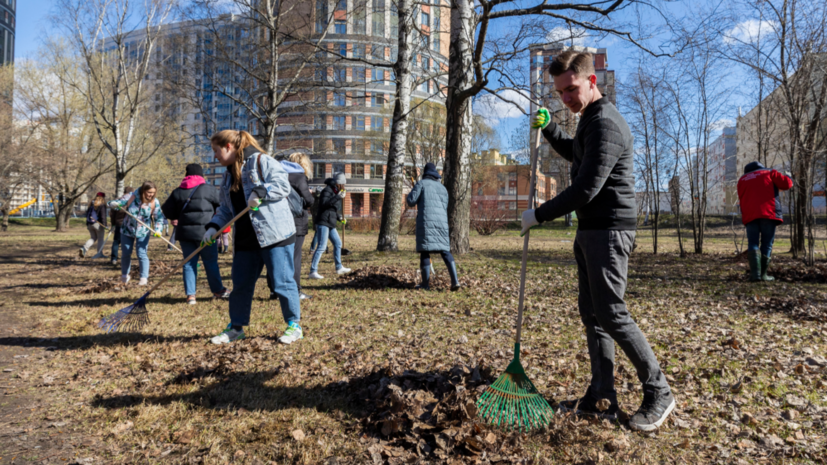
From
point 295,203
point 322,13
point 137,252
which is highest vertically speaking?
point 322,13

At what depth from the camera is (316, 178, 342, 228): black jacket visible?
30.1ft

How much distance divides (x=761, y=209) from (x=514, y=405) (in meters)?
7.34

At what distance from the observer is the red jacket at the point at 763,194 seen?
26.5 ft

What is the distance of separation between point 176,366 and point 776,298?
24.2 ft

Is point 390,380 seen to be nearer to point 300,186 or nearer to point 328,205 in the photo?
point 300,186

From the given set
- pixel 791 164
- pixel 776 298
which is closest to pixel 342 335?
pixel 776 298

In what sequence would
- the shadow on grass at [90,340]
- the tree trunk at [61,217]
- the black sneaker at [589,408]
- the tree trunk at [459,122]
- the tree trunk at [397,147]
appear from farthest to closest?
the tree trunk at [61,217]
the tree trunk at [397,147]
the tree trunk at [459,122]
the shadow on grass at [90,340]
the black sneaker at [589,408]

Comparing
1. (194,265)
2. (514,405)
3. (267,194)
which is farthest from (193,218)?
(514,405)

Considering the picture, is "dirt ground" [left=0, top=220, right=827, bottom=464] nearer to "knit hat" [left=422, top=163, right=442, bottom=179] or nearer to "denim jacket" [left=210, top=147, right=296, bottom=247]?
"denim jacket" [left=210, top=147, right=296, bottom=247]

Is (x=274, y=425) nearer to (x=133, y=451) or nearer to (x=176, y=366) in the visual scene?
(x=133, y=451)

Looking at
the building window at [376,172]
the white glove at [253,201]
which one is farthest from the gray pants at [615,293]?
the building window at [376,172]

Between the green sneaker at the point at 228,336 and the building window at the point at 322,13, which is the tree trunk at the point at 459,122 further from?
the green sneaker at the point at 228,336

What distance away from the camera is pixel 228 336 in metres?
4.94

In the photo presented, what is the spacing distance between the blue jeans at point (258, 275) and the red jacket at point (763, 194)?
24.8ft
